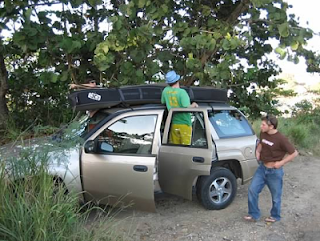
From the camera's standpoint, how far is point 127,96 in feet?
17.5

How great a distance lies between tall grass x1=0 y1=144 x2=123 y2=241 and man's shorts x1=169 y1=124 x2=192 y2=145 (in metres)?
1.95

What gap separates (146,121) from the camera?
5.11 m

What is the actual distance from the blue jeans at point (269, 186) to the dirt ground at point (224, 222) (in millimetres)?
169

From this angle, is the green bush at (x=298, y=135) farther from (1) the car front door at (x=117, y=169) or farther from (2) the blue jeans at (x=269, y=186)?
(1) the car front door at (x=117, y=169)

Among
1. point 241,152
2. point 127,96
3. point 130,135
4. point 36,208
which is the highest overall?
point 127,96

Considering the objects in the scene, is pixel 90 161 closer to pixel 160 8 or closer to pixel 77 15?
pixel 160 8

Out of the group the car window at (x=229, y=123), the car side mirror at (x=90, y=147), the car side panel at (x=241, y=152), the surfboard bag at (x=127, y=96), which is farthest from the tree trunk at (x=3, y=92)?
the car side panel at (x=241, y=152)

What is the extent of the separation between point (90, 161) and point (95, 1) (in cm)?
334

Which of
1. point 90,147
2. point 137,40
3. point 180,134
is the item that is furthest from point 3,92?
point 180,134

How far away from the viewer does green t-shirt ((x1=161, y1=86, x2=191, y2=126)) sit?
538cm

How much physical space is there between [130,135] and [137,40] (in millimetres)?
2454

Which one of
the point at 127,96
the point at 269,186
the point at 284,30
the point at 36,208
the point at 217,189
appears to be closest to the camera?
the point at 36,208

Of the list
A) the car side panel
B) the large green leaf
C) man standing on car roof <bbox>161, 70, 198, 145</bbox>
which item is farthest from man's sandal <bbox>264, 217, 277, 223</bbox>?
the large green leaf

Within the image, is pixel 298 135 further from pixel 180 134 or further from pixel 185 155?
pixel 185 155
